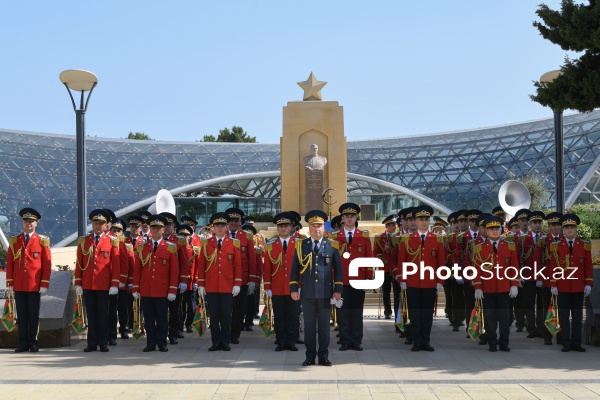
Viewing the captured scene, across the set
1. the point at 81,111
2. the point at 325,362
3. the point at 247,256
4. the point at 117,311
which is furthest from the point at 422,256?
the point at 81,111

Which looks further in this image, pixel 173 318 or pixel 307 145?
pixel 307 145

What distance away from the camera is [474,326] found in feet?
36.2

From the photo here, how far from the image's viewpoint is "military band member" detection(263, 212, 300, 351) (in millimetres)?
11211

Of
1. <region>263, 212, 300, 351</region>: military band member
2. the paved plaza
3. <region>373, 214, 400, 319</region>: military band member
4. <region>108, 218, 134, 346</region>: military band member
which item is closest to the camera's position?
the paved plaza

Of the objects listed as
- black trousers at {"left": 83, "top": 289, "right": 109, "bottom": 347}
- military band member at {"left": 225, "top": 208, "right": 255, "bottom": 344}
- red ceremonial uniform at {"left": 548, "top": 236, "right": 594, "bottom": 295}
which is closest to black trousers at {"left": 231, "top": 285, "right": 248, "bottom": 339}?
military band member at {"left": 225, "top": 208, "right": 255, "bottom": 344}

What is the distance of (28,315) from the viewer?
11.1 metres

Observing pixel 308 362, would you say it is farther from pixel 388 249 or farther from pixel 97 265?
pixel 388 249

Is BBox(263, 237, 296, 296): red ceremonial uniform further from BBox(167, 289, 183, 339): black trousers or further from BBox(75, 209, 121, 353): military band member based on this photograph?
BBox(75, 209, 121, 353): military band member

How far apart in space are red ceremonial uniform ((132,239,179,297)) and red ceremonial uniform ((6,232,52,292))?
1.25m

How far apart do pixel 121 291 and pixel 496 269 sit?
581cm

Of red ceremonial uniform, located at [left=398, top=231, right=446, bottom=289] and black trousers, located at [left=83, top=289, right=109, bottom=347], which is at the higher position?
red ceremonial uniform, located at [left=398, top=231, right=446, bottom=289]

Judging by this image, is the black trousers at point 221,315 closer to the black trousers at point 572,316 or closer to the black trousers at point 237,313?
the black trousers at point 237,313

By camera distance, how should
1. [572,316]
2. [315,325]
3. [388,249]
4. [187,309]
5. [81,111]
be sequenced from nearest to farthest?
[315,325], [572,316], [388,249], [187,309], [81,111]

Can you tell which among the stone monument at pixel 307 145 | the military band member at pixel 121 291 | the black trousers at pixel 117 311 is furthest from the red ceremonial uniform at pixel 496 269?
the stone monument at pixel 307 145
